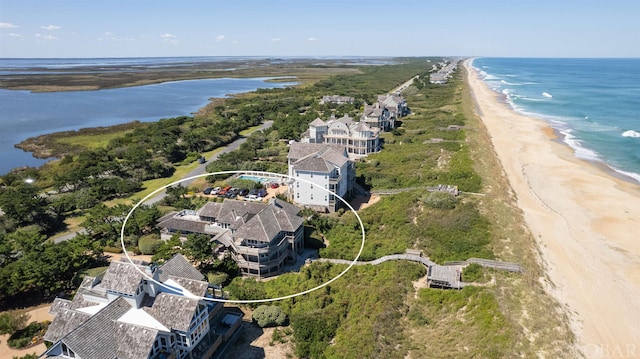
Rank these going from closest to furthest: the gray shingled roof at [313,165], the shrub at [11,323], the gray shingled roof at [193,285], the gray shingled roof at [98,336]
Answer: the gray shingled roof at [98,336] → the gray shingled roof at [193,285] → the shrub at [11,323] → the gray shingled roof at [313,165]

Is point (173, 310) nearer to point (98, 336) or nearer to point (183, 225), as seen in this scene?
point (98, 336)

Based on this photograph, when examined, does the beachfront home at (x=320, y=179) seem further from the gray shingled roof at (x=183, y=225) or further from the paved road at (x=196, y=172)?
the paved road at (x=196, y=172)

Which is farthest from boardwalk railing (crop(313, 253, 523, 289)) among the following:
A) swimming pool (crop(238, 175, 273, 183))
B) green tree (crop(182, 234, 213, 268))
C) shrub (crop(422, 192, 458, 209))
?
swimming pool (crop(238, 175, 273, 183))

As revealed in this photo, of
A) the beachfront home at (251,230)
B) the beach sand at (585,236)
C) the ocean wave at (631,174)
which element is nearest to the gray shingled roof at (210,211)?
the beachfront home at (251,230)

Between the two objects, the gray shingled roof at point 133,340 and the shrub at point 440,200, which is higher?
the gray shingled roof at point 133,340

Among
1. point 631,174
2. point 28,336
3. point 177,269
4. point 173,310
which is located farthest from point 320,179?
point 631,174

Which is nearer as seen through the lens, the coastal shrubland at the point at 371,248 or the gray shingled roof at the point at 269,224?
the coastal shrubland at the point at 371,248
